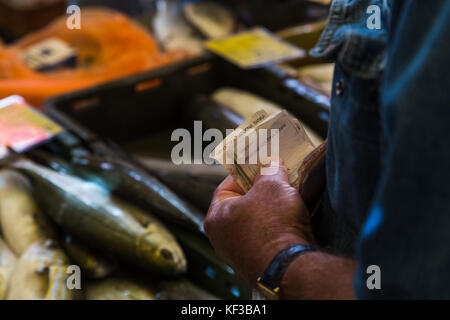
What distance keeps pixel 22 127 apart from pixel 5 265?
601 millimetres

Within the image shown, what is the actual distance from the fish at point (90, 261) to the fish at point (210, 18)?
177 centimetres

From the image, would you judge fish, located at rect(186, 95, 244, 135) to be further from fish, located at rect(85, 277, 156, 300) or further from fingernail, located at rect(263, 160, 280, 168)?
fingernail, located at rect(263, 160, 280, 168)

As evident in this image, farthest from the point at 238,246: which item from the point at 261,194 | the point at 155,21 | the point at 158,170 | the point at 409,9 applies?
the point at 155,21

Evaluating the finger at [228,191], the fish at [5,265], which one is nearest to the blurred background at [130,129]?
the fish at [5,265]

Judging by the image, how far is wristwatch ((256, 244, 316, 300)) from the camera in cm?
87

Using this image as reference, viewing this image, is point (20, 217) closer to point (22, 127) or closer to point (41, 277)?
point (41, 277)

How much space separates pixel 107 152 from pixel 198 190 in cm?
43

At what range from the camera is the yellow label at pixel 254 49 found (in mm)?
2465

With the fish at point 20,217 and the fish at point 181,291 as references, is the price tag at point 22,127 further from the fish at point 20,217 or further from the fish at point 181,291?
the fish at point 181,291

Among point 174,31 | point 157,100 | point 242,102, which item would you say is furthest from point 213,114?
point 174,31

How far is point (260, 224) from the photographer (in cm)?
93

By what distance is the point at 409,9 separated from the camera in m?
0.61

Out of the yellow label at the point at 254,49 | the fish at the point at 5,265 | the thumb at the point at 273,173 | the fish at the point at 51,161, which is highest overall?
the thumb at the point at 273,173

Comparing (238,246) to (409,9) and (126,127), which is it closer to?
(409,9)
